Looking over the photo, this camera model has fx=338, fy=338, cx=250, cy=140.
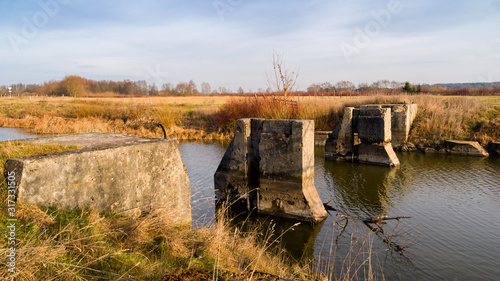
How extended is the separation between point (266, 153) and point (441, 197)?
4.80m

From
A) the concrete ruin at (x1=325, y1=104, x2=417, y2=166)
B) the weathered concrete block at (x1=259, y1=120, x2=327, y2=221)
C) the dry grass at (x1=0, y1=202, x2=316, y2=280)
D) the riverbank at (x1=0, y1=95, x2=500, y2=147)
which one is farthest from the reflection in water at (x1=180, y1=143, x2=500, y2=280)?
the riverbank at (x1=0, y1=95, x2=500, y2=147)

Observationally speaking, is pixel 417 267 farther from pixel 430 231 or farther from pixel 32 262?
pixel 32 262

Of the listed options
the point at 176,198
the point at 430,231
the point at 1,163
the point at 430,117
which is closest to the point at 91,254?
the point at 1,163

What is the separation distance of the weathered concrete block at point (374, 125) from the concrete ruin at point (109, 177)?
9398 mm

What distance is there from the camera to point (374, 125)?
12.5 m

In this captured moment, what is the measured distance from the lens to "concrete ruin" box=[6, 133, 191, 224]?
338 cm

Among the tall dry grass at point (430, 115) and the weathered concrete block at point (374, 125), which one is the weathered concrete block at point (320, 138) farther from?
the weathered concrete block at point (374, 125)

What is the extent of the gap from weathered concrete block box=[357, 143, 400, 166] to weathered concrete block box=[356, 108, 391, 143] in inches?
8.9

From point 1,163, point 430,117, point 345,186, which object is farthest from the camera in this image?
point 430,117

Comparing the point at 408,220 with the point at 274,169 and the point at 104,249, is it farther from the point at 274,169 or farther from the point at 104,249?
the point at 104,249

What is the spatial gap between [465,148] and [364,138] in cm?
509

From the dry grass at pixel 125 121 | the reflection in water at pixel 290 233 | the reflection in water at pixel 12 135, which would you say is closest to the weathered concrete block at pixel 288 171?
the reflection in water at pixel 290 233

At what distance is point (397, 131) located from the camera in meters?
15.9

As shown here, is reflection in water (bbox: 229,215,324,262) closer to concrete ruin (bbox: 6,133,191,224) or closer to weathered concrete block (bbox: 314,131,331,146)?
concrete ruin (bbox: 6,133,191,224)
